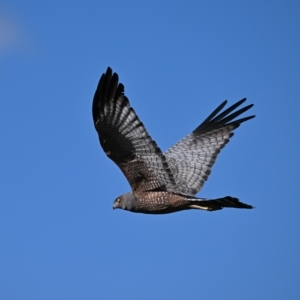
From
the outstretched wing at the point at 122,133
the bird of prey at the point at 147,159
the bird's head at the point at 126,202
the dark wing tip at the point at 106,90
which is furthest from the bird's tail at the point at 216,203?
the dark wing tip at the point at 106,90

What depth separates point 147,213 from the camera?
13.7 m

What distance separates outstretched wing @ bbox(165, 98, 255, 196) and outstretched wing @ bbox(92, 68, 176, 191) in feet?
4.88

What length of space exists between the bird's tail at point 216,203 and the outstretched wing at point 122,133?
71 cm

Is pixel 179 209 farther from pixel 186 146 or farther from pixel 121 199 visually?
pixel 186 146

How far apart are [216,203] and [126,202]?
5.70 ft

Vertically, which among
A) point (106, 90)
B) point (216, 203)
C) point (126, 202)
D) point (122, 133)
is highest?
point (106, 90)

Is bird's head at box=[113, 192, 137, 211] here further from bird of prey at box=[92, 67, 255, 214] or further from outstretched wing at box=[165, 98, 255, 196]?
outstretched wing at box=[165, 98, 255, 196]

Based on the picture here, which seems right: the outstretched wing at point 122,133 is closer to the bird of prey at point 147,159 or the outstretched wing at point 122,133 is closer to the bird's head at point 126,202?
the bird of prey at point 147,159

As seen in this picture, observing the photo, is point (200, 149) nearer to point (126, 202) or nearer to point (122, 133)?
point (126, 202)

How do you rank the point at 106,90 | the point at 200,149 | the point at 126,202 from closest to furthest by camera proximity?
the point at 106,90 < the point at 126,202 < the point at 200,149

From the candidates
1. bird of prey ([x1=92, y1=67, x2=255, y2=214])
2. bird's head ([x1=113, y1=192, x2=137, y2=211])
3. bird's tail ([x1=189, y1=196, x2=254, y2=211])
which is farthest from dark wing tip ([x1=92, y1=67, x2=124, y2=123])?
bird's tail ([x1=189, y1=196, x2=254, y2=211])

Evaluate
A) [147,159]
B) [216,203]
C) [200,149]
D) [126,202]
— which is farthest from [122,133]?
[200,149]

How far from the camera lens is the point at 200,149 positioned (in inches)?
619

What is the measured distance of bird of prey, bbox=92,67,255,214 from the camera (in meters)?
12.4
